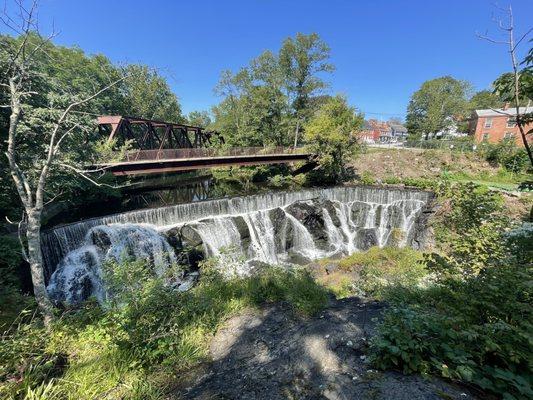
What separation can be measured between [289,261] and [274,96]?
20.6 meters

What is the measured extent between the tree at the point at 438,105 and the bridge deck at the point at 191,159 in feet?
101

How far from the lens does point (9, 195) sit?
9500 mm

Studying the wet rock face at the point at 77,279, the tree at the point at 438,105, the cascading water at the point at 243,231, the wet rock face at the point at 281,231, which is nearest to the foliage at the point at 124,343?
the cascading water at the point at 243,231

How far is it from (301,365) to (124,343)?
2.43 metres

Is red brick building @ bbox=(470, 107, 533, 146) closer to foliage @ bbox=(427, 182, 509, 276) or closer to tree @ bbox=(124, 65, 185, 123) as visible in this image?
foliage @ bbox=(427, 182, 509, 276)

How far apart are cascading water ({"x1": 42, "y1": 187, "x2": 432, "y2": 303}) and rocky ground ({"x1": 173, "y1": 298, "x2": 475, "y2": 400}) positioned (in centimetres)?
494

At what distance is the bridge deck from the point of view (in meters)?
15.6

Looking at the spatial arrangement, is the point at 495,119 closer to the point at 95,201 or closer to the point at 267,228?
the point at 267,228

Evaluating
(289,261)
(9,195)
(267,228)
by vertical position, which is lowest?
(289,261)

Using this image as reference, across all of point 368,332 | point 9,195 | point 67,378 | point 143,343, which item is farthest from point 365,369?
point 9,195

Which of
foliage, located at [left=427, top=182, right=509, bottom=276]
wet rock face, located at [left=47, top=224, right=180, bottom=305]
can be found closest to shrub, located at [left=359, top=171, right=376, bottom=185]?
foliage, located at [left=427, top=182, right=509, bottom=276]

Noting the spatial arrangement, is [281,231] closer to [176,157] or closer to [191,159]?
[191,159]

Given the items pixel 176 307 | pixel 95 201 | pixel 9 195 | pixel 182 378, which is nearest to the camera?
pixel 182 378

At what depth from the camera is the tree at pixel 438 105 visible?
4181 cm
